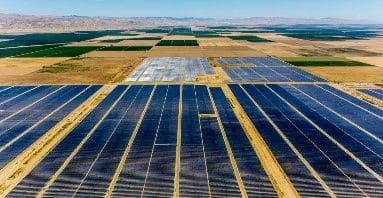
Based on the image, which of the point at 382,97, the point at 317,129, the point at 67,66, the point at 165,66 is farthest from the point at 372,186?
the point at 67,66

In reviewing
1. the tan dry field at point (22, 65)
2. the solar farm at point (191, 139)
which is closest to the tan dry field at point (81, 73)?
the tan dry field at point (22, 65)

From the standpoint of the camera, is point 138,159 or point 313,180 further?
point 138,159

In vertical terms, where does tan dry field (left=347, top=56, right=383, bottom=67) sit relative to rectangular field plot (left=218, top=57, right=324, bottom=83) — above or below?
above

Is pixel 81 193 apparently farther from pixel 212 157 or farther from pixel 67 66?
pixel 67 66

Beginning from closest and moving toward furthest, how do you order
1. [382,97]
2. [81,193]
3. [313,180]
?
[81,193] → [313,180] → [382,97]

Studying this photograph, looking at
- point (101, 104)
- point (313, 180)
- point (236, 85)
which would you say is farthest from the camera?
point (236, 85)

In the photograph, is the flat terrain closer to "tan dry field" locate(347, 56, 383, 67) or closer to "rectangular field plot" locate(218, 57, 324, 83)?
"rectangular field plot" locate(218, 57, 324, 83)

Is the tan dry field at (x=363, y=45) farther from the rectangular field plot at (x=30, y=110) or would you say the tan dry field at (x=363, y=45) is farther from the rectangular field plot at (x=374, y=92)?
the rectangular field plot at (x=30, y=110)

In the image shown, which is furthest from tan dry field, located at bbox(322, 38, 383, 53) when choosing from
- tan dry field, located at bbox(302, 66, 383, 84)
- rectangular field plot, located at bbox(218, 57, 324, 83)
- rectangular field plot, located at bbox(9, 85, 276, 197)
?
rectangular field plot, located at bbox(9, 85, 276, 197)
